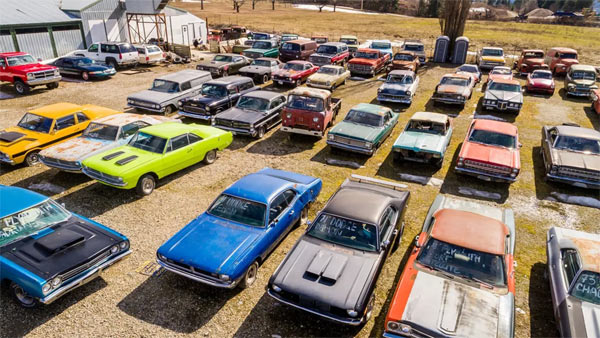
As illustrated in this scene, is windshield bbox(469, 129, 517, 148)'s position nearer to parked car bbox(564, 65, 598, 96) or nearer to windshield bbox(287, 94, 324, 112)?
windshield bbox(287, 94, 324, 112)

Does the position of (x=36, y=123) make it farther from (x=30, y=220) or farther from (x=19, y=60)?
(x=19, y=60)

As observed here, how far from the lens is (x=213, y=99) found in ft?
49.6

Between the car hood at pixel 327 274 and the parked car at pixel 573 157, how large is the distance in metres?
7.93

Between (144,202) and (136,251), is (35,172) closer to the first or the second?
(144,202)

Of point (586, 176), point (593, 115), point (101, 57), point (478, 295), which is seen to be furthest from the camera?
point (101, 57)

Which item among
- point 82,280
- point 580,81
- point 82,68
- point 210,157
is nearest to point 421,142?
point 210,157

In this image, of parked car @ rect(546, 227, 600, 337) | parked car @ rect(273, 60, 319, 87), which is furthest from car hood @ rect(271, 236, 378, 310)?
parked car @ rect(273, 60, 319, 87)

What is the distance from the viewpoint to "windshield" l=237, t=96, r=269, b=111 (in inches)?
569

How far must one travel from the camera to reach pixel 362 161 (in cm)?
1265

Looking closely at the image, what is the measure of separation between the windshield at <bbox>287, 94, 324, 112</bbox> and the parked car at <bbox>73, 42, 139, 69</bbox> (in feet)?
53.6

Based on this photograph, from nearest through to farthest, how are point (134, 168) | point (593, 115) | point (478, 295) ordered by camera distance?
point (478, 295)
point (134, 168)
point (593, 115)

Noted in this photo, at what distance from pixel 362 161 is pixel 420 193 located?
2.61 meters

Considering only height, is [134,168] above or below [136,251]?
above

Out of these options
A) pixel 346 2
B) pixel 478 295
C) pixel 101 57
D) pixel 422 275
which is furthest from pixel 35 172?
pixel 346 2
